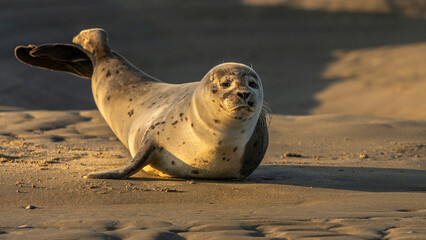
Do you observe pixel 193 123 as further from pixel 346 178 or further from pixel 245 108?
pixel 346 178

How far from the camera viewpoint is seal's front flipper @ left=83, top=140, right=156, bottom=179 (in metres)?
4.55

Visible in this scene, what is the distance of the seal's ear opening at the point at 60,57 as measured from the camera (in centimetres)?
638

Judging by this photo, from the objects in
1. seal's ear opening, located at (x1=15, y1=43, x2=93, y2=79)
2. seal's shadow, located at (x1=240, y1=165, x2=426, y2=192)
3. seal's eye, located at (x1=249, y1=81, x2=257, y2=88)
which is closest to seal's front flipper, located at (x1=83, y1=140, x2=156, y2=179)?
seal's shadow, located at (x1=240, y1=165, x2=426, y2=192)

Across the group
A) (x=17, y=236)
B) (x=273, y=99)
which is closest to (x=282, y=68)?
(x=273, y=99)

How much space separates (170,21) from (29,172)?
17.6m

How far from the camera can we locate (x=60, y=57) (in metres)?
6.41

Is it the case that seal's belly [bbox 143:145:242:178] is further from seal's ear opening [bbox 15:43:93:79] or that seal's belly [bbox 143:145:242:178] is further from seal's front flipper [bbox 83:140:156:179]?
seal's ear opening [bbox 15:43:93:79]

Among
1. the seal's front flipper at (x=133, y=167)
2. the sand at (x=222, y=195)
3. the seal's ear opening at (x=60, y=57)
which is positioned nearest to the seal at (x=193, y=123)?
the seal's front flipper at (x=133, y=167)

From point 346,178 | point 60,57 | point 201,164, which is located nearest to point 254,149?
point 201,164

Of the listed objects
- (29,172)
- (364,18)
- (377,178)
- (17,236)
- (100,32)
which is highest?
(364,18)

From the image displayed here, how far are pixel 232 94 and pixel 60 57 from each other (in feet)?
9.23

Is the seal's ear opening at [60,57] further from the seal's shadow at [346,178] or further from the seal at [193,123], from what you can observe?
the seal's shadow at [346,178]

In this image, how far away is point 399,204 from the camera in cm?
386

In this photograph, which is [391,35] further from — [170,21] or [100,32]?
[100,32]
